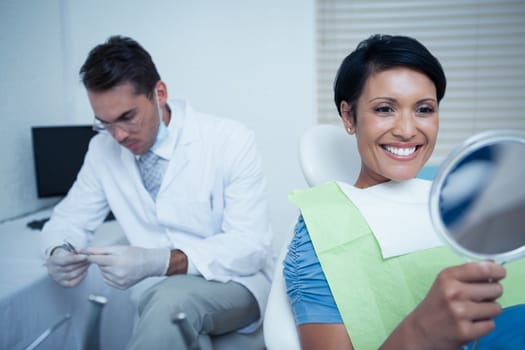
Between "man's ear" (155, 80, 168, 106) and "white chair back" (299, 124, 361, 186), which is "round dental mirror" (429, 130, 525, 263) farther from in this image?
"man's ear" (155, 80, 168, 106)

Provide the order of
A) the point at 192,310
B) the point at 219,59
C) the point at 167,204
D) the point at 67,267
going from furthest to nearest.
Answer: the point at 219,59
the point at 167,204
the point at 67,267
the point at 192,310

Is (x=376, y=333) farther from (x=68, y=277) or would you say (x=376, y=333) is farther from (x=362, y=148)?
(x=68, y=277)

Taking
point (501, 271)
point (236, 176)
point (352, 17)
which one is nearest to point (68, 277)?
point (236, 176)

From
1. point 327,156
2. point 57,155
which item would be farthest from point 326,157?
point 57,155

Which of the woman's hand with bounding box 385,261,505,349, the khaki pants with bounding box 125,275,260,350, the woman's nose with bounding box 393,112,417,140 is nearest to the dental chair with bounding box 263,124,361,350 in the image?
the khaki pants with bounding box 125,275,260,350

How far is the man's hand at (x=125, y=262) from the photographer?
118cm

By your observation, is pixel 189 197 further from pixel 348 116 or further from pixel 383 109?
pixel 383 109

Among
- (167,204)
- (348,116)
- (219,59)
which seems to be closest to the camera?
(348,116)

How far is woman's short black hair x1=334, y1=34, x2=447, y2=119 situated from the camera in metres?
0.87

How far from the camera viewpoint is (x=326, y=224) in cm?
88

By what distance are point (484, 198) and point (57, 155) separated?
1.78 m

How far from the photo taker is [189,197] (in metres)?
1.44

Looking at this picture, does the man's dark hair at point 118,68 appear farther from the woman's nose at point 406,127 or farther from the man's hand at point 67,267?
the woman's nose at point 406,127

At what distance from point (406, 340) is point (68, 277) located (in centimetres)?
100
